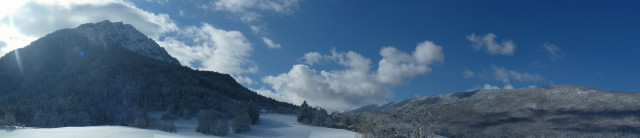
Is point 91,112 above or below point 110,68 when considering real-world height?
below

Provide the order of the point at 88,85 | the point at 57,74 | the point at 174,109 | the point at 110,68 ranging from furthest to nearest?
1. the point at 57,74
2. the point at 110,68
3. the point at 88,85
4. the point at 174,109

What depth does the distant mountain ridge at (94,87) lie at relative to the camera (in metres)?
78.8

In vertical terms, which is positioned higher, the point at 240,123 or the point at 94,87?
the point at 94,87

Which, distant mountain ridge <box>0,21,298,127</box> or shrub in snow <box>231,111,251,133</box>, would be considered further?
distant mountain ridge <box>0,21,298,127</box>

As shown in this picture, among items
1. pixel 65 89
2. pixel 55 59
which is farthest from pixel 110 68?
pixel 55 59

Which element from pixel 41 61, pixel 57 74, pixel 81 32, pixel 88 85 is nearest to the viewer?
pixel 88 85

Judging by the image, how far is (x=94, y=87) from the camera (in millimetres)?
105438

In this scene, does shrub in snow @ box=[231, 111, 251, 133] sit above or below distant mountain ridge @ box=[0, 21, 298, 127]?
below

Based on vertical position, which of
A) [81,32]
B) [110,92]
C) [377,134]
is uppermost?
[81,32]

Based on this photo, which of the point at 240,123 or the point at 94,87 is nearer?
the point at 240,123

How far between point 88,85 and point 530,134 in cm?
17310

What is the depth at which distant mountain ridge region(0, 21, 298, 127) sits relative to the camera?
78750 millimetres

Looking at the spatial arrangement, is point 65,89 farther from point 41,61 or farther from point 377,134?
point 377,134

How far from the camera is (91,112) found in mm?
80250
